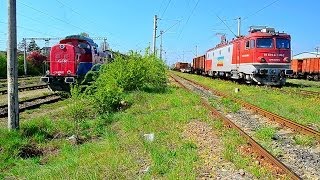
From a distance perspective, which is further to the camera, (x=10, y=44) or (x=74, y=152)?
(x=10, y=44)

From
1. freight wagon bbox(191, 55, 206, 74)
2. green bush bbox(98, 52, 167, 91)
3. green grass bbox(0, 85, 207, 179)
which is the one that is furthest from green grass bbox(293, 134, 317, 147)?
freight wagon bbox(191, 55, 206, 74)

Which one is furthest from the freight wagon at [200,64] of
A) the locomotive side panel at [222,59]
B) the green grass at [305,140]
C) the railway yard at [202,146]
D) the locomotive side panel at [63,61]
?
the green grass at [305,140]

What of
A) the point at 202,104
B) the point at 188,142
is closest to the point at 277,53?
the point at 202,104

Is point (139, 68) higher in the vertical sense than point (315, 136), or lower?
higher

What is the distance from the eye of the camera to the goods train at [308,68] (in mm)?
44391

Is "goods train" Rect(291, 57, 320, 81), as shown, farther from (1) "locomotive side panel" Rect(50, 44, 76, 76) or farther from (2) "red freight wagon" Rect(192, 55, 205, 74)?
(1) "locomotive side panel" Rect(50, 44, 76, 76)

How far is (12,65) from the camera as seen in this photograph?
10836 millimetres

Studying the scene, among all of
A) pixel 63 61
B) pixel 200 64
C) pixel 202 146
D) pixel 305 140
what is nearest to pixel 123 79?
pixel 63 61

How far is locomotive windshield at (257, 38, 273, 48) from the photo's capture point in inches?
978

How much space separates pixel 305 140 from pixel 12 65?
7557mm

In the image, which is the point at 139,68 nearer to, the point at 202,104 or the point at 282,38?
the point at 202,104

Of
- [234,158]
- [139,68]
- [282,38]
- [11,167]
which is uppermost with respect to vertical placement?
[282,38]

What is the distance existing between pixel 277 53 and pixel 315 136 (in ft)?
55.5

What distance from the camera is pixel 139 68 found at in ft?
72.6
